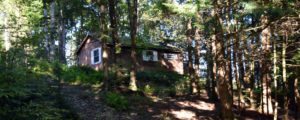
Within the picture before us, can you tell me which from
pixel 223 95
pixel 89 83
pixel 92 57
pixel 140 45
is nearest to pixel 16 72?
pixel 223 95

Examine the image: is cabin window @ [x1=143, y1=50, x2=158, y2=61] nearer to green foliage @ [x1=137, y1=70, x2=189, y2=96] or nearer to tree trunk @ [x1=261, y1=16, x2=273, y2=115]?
green foliage @ [x1=137, y1=70, x2=189, y2=96]

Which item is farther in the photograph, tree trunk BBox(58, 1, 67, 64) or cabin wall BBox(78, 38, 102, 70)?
cabin wall BBox(78, 38, 102, 70)

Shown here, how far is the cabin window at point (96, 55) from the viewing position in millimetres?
29894

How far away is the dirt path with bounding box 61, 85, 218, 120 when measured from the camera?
14359 mm

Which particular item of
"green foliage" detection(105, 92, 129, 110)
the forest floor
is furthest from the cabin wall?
"green foliage" detection(105, 92, 129, 110)

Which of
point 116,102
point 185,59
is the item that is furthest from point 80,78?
point 185,59

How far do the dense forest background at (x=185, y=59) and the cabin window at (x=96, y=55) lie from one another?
233cm

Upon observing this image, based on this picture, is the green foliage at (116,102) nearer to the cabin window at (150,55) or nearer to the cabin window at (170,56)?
the cabin window at (150,55)

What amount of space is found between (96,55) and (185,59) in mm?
9625

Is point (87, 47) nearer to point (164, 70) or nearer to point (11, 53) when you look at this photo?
point (164, 70)

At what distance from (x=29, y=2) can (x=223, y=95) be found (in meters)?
23.9

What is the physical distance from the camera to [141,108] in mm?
15773

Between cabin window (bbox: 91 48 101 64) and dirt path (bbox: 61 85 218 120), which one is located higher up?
cabin window (bbox: 91 48 101 64)

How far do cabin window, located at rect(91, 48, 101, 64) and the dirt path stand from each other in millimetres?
11535
